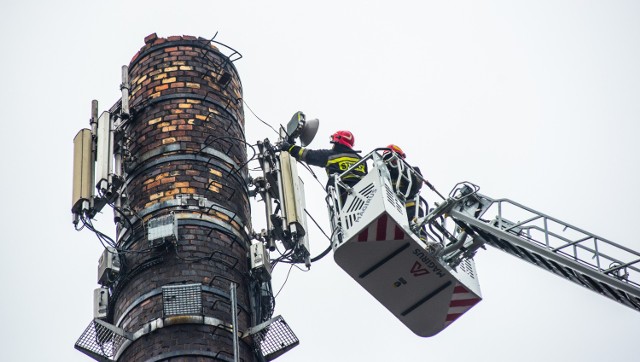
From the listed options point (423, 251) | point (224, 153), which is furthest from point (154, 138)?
point (423, 251)

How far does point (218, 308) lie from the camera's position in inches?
703

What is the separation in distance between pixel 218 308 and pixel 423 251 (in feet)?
11.6

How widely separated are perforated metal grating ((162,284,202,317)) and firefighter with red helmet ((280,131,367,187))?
4107mm

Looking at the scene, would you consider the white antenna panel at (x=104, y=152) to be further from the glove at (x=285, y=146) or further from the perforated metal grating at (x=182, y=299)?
the glove at (x=285, y=146)

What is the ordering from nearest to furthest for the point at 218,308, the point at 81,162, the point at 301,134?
the point at 218,308
the point at 81,162
the point at 301,134

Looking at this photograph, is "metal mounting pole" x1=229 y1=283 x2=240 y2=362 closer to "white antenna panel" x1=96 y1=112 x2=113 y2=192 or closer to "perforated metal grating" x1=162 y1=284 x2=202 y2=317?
"perforated metal grating" x1=162 y1=284 x2=202 y2=317

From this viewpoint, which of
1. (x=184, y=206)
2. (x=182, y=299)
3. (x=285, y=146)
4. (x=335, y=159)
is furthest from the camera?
(x=285, y=146)

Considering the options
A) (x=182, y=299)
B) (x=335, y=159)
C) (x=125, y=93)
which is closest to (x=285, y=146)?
(x=335, y=159)

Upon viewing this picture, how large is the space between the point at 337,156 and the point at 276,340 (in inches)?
163

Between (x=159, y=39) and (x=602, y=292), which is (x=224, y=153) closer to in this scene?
(x=159, y=39)

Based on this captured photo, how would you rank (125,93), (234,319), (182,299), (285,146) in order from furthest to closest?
1. (285,146)
2. (125,93)
3. (182,299)
4. (234,319)

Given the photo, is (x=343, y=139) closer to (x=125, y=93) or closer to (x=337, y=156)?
(x=337, y=156)

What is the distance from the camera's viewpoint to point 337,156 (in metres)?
21.2

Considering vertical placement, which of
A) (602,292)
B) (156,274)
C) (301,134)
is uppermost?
(301,134)
